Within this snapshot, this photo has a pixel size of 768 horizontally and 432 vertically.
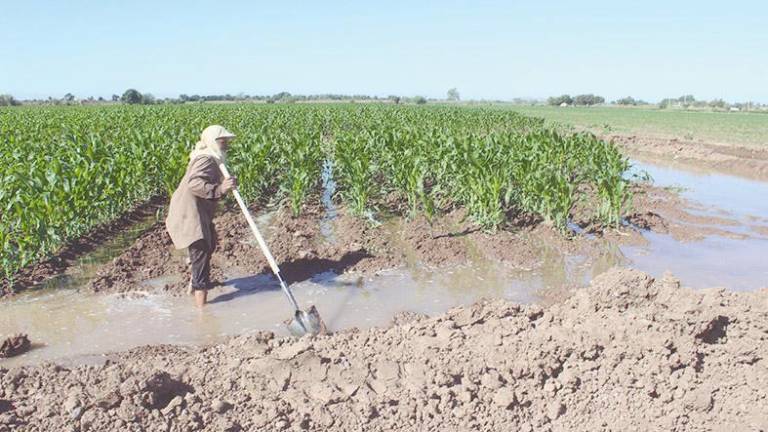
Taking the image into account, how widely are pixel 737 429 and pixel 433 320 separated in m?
2.07

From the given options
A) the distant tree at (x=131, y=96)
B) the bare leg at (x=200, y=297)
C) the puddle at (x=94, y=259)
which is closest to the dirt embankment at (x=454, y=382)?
the bare leg at (x=200, y=297)

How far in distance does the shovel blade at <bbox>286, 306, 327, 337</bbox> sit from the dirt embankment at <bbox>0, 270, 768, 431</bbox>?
0.41 meters

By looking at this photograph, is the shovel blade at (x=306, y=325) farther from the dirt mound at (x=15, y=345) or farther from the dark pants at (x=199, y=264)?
the dirt mound at (x=15, y=345)

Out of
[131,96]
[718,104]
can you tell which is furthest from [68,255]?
[718,104]

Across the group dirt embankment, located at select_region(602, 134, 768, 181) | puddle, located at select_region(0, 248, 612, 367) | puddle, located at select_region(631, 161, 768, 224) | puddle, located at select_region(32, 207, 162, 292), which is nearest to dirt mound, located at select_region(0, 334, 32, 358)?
puddle, located at select_region(0, 248, 612, 367)

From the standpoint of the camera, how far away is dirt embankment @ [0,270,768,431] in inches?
134

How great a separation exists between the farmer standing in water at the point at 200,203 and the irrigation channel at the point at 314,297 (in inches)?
16.4

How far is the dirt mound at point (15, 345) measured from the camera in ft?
15.6

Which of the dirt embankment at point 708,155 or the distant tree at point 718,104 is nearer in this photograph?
the dirt embankment at point 708,155

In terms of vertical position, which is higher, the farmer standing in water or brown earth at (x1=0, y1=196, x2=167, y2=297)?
the farmer standing in water

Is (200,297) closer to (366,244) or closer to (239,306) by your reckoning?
(239,306)

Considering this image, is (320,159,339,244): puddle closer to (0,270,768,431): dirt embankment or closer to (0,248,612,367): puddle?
(0,248,612,367): puddle

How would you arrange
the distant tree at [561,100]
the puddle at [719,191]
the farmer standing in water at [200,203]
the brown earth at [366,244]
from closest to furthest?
the farmer standing in water at [200,203]
the brown earth at [366,244]
the puddle at [719,191]
the distant tree at [561,100]

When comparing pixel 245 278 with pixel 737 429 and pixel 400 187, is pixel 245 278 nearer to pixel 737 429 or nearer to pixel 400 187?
pixel 400 187
